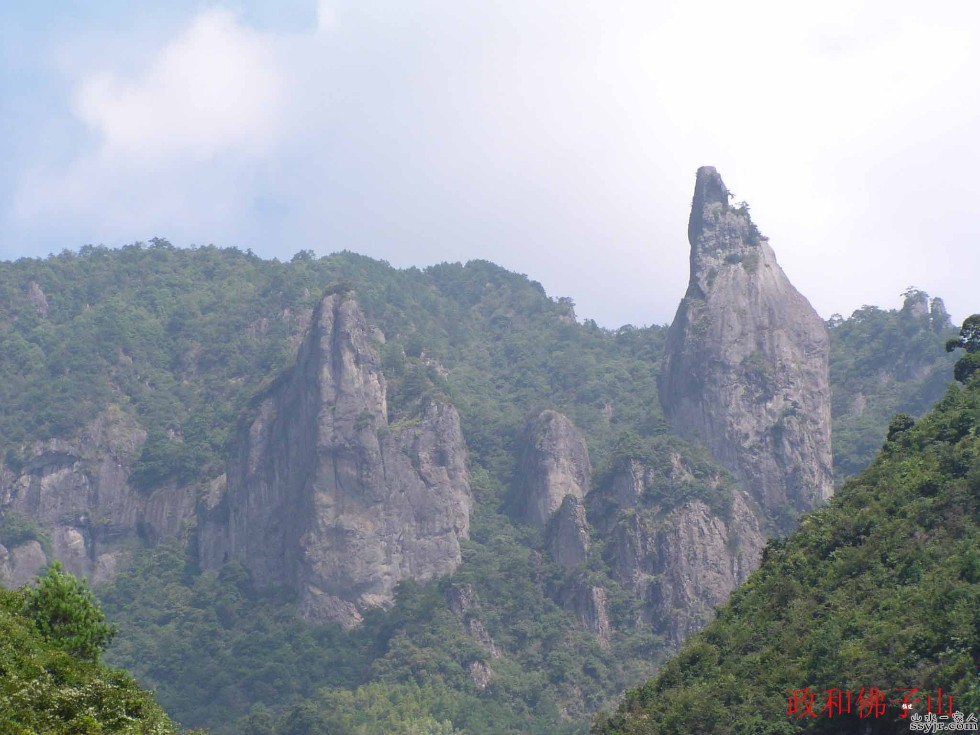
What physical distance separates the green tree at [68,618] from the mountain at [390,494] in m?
52.9

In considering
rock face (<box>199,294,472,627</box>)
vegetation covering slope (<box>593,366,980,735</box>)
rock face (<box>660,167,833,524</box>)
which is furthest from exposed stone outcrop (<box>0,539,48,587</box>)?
vegetation covering slope (<box>593,366,980,735</box>)

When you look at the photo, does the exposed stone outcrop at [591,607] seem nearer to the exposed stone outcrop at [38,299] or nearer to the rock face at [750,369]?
the rock face at [750,369]

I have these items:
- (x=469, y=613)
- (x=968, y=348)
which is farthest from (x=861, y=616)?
(x=469, y=613)

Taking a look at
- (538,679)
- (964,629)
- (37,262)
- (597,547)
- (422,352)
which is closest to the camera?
(964,629)

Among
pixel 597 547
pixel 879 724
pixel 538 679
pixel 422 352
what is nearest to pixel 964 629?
pixel 879 724

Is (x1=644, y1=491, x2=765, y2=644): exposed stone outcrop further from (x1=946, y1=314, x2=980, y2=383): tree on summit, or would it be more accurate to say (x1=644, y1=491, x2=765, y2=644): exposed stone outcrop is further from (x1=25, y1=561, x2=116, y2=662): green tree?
(x1=25, y1=561, x2=116, y2=662): green tree

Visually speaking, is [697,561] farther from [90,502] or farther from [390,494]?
[90,502]

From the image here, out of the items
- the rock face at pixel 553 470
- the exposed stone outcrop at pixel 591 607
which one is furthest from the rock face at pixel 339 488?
the exposed stone outcrop at pixel 591 607

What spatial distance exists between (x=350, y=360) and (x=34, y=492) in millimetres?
27984

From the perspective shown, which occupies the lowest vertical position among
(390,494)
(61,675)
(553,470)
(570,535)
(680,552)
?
(61,675)

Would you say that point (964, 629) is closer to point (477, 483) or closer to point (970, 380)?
point (970, 380)

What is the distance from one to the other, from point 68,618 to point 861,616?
25540 millimetres

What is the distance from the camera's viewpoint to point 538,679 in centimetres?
11556

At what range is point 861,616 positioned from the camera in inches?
2235
